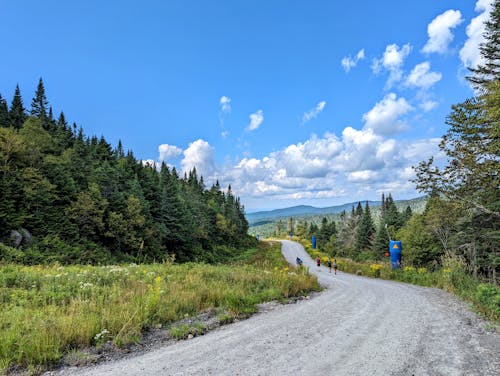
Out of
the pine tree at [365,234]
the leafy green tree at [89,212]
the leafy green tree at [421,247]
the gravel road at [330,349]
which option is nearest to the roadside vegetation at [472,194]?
the gravel road at [330,349]

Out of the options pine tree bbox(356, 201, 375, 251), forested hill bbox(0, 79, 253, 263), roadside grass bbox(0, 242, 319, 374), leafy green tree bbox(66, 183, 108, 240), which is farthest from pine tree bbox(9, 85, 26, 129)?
pine tree bbox(356, 201, 375, 251)

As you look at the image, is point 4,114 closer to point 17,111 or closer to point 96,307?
point 17,111

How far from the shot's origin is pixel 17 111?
167 ft

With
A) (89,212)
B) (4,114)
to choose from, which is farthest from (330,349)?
(4,114)

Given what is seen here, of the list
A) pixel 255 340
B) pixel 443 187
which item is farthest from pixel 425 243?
pixel 255 340

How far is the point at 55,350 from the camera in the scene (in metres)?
4.15

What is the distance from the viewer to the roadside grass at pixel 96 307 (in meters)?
4.22

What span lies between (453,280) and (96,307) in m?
15.8

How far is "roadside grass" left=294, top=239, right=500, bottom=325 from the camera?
7909 millimetres

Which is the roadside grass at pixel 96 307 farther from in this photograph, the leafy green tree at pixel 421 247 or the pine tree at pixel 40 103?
the pine tree at pixel 40 103

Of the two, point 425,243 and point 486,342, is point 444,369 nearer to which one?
point 486,342

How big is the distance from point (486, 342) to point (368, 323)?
2096 mm

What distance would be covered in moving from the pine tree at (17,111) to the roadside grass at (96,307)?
168 feet

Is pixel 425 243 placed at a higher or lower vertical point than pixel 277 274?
lower
